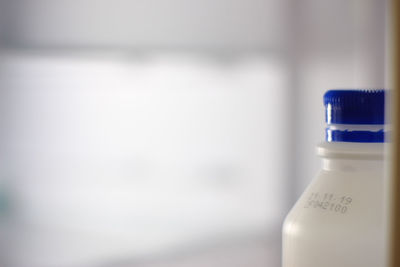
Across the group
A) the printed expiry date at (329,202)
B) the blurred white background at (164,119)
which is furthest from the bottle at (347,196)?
the blurred white background at (164,119)

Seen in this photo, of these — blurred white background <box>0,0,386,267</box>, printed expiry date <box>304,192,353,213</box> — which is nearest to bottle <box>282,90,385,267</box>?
printed expiry date <box>304,192,353,213</box>

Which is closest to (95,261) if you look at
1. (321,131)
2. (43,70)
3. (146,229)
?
(146,229)

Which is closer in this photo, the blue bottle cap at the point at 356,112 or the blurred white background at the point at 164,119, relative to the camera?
the blue bottle cap at the point at 356,112

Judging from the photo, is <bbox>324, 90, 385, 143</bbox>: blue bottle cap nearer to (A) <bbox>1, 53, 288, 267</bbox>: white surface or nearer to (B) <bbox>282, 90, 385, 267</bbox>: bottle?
(B) <bbox>282, 90, 385, 267</bbox>: bottle

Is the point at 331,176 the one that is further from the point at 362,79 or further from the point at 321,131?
the point at 362,79

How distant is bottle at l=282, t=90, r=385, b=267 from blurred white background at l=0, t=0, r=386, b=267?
2.30ft

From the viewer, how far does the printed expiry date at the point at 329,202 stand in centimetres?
24

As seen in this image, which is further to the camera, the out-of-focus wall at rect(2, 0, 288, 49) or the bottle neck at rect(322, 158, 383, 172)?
the out-of-focus wall at rect(2, 0, 288, 49)

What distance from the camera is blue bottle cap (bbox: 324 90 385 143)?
9.5 inches

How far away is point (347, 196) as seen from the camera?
0.24m

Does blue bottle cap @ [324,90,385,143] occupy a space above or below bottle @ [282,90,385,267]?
above

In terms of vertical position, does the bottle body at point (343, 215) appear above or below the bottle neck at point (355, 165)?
below

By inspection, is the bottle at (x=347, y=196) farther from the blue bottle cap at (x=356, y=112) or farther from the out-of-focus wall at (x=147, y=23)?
the out-of-focus wall at (x=147, y=23)

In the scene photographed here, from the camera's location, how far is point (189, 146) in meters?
1.23
